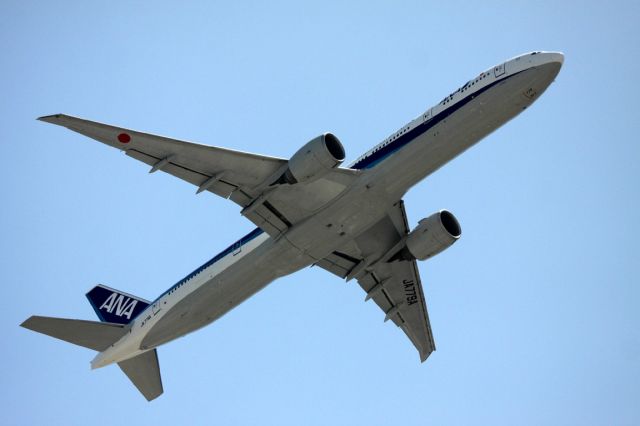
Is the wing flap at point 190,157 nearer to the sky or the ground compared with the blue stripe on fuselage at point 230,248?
nearer to the sky

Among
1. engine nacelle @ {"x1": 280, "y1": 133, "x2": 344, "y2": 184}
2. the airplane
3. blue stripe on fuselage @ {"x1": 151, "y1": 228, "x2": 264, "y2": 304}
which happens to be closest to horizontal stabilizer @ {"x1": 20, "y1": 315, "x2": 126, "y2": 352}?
the airplane

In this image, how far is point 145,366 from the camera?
41.1 metres

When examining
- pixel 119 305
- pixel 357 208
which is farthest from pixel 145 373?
pixel 357 208

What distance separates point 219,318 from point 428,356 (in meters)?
11.6

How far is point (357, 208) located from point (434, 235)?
15.7 ft

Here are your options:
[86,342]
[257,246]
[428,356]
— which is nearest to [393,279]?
[428,356]

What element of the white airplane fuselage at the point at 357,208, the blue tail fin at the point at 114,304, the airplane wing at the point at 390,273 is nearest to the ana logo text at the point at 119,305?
the blue tail fin at the point at 114,304

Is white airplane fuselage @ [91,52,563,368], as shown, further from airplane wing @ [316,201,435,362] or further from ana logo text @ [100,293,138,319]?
airplane wing @ [316,201,435,362]

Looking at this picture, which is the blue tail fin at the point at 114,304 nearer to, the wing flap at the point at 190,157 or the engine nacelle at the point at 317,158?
the wing flap at the point at 190,157

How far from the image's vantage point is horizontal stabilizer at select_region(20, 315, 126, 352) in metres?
37.9

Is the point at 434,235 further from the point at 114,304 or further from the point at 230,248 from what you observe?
the point at 114,304

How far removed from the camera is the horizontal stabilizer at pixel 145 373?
134 ft

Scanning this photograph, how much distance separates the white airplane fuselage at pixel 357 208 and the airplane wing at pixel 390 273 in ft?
10.6

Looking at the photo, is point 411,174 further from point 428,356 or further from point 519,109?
point 428,356
